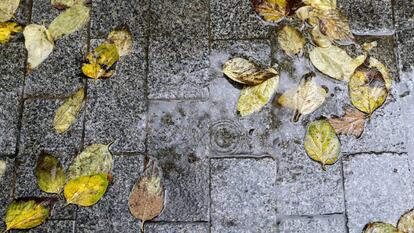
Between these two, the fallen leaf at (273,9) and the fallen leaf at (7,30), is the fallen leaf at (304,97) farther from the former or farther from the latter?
the fallen leaf at (7,30)

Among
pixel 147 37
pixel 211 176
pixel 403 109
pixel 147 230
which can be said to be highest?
pixel 147 37

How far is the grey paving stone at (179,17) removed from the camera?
2.74 meters

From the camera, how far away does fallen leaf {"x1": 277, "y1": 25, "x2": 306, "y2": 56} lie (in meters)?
2.65

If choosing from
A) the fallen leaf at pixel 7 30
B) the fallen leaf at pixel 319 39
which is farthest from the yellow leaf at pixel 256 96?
the fallen leaf at pixel 7 30

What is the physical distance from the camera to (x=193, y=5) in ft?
9.11

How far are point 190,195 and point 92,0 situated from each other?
1190mm

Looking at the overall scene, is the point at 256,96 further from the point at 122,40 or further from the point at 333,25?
the point at 122,40

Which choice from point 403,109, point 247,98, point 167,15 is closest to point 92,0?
point 167,15

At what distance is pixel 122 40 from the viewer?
2738mm

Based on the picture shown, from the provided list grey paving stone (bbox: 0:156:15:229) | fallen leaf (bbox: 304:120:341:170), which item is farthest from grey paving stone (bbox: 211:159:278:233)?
grey paving stone (bbox: 0:156:15:229)

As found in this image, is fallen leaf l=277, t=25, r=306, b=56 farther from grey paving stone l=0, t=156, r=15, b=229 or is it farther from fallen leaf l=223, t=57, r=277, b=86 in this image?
grey paving stone l=0, t=156, r=15, b=229

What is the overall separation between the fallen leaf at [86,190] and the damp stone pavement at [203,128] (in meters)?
0.04

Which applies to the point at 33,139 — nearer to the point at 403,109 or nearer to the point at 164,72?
the point at 164,72

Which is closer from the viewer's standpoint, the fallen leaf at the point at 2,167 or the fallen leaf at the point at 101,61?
the fallen leaf at the point at 2,167
